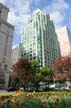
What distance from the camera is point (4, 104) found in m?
7.88

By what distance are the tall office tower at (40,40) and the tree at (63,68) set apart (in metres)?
84.9

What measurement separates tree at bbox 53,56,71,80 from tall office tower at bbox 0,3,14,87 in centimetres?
3781

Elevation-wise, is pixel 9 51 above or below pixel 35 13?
below

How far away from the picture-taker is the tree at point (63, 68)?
3731 cm

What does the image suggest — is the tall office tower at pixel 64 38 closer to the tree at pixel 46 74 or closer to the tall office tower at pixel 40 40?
Result: the tall office tower at pixel 40 40

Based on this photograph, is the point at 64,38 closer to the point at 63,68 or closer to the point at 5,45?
the point at 5,45

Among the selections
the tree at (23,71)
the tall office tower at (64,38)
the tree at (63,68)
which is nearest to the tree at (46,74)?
the tree at (23,71)

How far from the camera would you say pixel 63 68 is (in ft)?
127

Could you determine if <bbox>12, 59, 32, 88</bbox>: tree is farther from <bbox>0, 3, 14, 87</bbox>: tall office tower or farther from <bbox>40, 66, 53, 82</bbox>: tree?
<bbox>0, 3, 14, 87</bbox>: tall office tower

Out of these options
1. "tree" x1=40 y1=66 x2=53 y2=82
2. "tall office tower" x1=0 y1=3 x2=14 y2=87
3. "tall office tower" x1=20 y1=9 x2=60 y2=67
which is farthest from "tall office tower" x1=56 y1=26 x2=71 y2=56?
"tree" x1=40 y1=66 x2=53 y2=82

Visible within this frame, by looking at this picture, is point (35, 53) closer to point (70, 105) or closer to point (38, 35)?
point (38, 35)

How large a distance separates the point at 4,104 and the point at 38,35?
12786cm

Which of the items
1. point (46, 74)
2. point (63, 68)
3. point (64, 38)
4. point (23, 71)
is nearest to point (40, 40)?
point (64, 38)

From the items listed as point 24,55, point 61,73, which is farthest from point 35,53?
point 61,73
